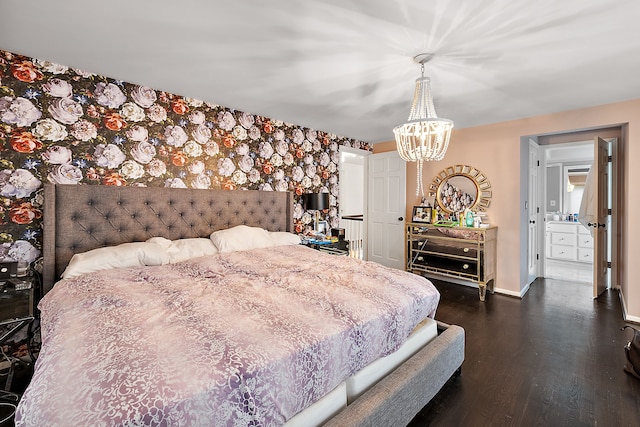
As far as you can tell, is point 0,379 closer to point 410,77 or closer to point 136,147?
point 136,147

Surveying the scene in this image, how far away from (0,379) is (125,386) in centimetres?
215

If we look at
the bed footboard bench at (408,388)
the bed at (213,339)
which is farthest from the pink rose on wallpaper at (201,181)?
the bed footboard bench at (408,388)

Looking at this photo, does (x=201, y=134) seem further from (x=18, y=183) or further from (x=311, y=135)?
(x=311, y=135)

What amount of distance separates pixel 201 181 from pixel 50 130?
1222 mm

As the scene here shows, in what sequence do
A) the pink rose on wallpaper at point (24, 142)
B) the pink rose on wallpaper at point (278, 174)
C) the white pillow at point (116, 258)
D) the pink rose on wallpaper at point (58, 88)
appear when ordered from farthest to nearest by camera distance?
the pink rose on wallpaper at point (278, 174)
the pink rose on wallpaper at point (58, 88)
the pink rose on wallpaper at point (24, 142)
the white pillow at point (116, 258)

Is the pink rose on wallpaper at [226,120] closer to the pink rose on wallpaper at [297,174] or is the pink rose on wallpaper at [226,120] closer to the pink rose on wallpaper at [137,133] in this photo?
the pink rose on wallpaper at [137,133]

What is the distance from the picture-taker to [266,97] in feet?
9.61

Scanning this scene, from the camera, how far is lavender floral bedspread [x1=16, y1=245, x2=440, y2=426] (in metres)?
0.83

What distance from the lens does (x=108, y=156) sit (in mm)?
2518

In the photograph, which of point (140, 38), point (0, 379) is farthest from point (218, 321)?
point (0, 379)

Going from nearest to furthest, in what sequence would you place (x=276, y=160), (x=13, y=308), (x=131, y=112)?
(x=13, y=308) < (x=131, y=112) < (x=276, y=160)

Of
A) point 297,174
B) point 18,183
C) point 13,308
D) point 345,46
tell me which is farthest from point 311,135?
point 13,308

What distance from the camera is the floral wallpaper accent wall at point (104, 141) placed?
2131 mm

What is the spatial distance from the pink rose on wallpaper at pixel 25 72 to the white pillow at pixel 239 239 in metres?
1.78
